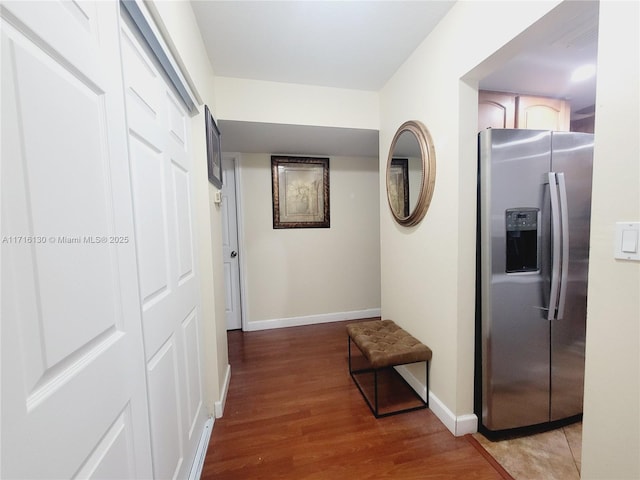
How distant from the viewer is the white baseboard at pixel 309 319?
3148 millimetres

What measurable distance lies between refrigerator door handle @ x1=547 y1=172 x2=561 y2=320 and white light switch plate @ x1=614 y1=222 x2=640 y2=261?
2.58 feet

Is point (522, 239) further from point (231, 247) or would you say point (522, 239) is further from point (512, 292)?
point (231, 247)

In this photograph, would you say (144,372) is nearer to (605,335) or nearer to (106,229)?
(106,229)

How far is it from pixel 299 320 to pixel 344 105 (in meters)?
2.49

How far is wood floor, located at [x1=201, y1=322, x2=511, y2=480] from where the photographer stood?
132 centimetres

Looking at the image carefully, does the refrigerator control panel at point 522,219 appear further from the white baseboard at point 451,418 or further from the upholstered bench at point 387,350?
the white baseboard at point 451,418

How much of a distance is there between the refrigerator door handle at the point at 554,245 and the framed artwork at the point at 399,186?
813 millimetres

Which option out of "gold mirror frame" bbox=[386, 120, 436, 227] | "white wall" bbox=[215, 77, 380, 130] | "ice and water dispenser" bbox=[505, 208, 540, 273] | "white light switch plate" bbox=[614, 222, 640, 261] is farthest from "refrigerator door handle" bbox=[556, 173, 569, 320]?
"white wall" bbox=[215, 77, 380, 130]

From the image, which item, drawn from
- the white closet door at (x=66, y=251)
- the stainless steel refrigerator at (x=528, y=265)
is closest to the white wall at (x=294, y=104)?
the stainless steel refrigerator at (x=528, y=265)

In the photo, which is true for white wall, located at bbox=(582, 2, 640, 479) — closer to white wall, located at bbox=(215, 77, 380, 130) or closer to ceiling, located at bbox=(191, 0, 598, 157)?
ceiling, located at bbox=(191, 0, 598, 157)

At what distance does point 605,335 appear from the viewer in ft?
2.65

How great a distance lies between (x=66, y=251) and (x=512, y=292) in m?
1.92

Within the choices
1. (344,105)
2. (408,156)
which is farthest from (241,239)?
(408,156)

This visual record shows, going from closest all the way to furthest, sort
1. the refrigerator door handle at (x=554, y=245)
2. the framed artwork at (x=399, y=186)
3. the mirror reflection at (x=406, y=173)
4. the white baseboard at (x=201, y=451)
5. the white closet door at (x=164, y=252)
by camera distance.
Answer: the white closet door at (x=164, y=252) → the white baseboard at (x=201, y=451) → the refrigerator door handle at (x=554, y=245) → the mirror reflection at (x=406, y=173) → the framed artwork at (x=399, y=186)
